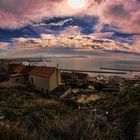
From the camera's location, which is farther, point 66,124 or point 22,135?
point 66,124

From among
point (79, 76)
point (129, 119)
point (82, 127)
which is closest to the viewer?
point (82, 127)

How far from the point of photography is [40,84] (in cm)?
4394

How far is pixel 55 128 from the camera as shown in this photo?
5637 millimetres

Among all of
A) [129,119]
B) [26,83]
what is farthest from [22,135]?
[26,83]

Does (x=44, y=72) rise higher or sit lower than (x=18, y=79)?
higher

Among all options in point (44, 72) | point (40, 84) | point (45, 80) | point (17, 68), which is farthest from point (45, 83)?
point (17, 68)

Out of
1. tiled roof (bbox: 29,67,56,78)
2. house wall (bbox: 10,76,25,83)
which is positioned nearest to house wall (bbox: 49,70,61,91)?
tiled roof (bbox: 29,67,56,78)

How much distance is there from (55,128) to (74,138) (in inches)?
27.7

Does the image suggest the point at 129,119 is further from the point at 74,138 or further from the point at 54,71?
the point at 54,71

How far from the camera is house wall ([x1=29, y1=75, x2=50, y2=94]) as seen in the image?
42625 millimetres

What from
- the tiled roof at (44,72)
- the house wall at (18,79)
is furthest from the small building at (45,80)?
the house wall at (18,79)

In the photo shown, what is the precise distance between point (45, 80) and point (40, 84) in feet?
5.60

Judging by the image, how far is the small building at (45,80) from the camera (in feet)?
140

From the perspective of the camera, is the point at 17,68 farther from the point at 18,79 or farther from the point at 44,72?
the point at 44,72
